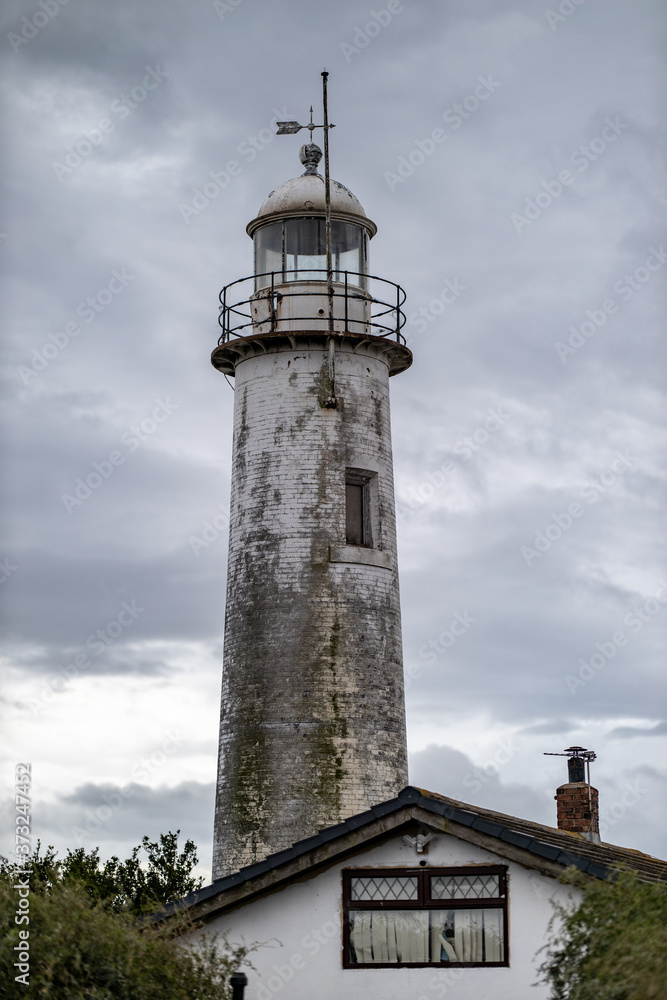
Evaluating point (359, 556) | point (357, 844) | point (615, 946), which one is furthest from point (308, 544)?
point (615, 946)

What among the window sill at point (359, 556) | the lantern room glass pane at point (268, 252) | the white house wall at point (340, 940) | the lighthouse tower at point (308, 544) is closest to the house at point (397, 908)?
the white house wall at point (340, 940)

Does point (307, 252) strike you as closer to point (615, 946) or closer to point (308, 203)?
point (308, 203)

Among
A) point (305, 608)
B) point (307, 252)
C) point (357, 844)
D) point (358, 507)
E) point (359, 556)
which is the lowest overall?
point (357, 844)

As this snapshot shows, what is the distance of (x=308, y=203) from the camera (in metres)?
27.9

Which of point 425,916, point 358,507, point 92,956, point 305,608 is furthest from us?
point 358,507

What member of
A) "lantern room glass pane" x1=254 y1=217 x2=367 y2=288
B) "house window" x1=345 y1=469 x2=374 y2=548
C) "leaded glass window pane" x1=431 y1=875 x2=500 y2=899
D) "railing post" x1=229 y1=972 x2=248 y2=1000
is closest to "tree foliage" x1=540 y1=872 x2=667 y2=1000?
"leaded glass window pane" x1=431 y1=875 x2=500 y2=899

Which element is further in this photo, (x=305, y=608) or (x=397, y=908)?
(x=305, y=608)

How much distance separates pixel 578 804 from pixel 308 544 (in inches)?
251

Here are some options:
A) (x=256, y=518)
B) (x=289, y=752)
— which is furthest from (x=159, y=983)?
(x=256, y=518)

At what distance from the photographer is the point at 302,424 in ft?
87.1

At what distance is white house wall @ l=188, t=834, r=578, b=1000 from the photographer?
1675 cm

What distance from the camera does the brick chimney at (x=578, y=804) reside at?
84.8 ft

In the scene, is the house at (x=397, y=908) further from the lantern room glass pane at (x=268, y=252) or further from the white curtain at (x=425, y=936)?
the lantern room glass pane at (x=268, y=252)

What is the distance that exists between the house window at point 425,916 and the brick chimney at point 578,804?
9.02 m
